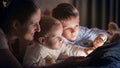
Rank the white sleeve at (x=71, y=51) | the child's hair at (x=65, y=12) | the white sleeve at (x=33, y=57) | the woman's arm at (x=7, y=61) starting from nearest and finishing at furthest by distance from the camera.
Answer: the woman's arm at (x=7, y=61) < the white sleeve at (x=33, y=57) < the white sleeve at (x=71, y=51) < the child's hair at (x=65, y=12)

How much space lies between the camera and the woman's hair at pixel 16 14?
112 cm

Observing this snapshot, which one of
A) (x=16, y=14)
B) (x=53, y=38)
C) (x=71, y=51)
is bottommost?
(x=71, y=51)

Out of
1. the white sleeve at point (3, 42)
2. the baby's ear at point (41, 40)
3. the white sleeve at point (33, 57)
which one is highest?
the white sleeve at point (3, 42)

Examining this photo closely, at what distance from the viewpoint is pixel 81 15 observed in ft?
9.19

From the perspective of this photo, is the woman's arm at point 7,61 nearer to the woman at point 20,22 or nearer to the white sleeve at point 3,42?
the white sleeve at point 3,42

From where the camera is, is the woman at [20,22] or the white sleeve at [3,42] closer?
the white sleeve at [3,42]

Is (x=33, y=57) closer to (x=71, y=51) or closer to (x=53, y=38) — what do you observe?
(x=53, y=38)

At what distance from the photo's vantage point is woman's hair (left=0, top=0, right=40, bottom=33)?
44.3 inches

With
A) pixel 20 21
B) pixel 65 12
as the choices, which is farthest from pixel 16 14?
pixel 65 12

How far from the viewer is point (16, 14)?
1133mm

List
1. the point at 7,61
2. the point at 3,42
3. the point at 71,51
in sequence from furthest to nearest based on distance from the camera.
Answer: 1. the point at 71,51
2. the point at 3,42
3. the point at 7,61

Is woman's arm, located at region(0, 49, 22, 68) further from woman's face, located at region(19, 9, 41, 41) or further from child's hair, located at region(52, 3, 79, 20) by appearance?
child's hair, located at region(52, 3, 79, 20)

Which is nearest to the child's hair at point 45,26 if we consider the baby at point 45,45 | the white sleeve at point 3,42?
the baby at point 45,45

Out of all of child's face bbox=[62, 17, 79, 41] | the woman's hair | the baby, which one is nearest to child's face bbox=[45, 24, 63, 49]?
the baby
